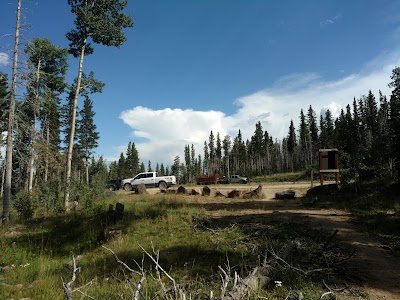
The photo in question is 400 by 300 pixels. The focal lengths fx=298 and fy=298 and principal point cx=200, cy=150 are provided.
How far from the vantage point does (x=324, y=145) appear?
256ft

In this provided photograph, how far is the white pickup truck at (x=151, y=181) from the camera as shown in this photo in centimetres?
3039

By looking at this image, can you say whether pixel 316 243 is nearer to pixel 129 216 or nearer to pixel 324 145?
pixel 129 216

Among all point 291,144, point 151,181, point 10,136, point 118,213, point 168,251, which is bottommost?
point 168,251

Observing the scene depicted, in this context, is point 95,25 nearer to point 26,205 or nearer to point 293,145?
point 26,205

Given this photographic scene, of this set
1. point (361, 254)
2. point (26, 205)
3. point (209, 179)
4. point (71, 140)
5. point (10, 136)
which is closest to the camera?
point (361, 254)

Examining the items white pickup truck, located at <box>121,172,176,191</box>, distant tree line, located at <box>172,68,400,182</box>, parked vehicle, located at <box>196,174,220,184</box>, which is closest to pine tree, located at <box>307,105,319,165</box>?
distant tree line, located at <box>172,68,400,182</box>

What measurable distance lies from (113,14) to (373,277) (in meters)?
20.5

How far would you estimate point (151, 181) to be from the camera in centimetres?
3067

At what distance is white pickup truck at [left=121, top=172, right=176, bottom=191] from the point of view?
99.7 ft

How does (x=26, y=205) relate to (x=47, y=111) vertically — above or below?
below

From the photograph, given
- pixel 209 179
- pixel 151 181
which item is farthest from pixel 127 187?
pixel 209 179

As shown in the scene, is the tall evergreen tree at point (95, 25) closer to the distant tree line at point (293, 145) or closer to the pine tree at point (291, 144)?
the distant tree line at point (293, 145)

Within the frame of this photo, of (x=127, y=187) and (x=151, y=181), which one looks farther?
(x=127, y=187)

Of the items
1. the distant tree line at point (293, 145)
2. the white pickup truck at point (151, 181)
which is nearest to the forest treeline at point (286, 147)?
the distant tree line at point (293, 145)
